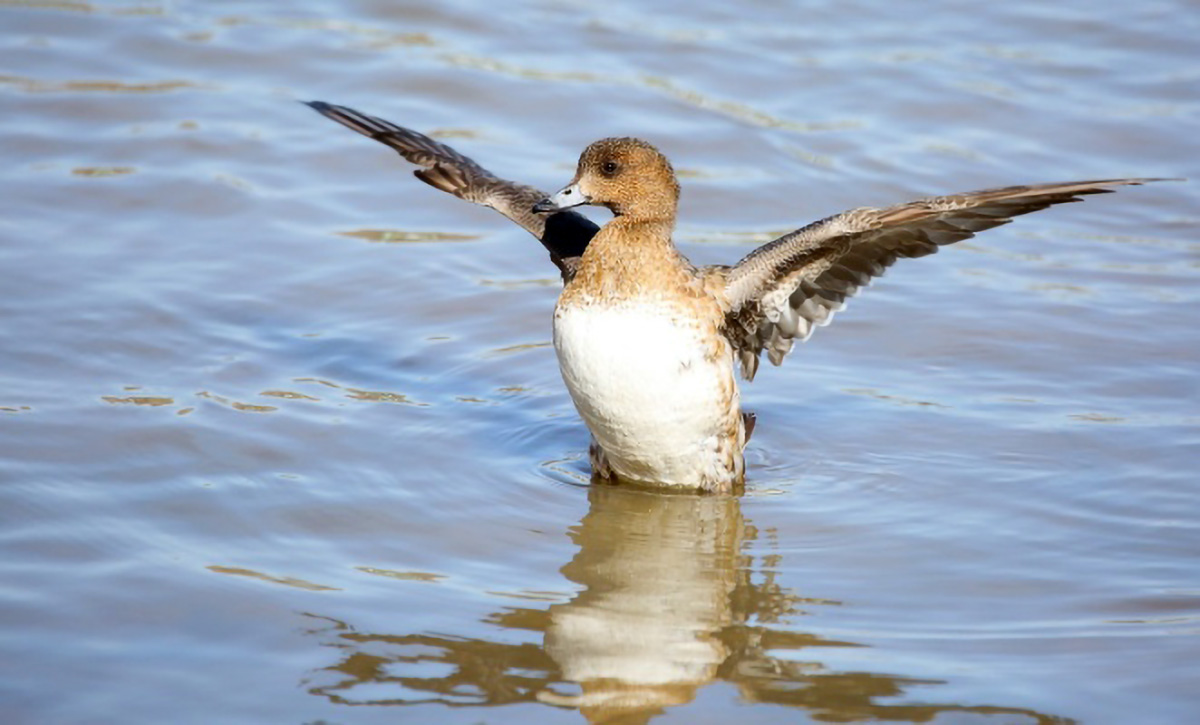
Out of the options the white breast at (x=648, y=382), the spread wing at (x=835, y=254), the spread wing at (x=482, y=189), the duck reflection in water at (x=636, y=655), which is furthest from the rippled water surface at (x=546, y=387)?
the spread wing at (x=482, y=189)

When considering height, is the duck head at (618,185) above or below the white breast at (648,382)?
above

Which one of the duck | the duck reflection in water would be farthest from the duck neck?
the duck reflection in water

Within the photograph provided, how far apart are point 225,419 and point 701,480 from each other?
→ 2.22 m

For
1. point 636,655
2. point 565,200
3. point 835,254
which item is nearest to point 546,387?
point 565,200

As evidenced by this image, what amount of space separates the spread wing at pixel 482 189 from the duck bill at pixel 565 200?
637 millimetres

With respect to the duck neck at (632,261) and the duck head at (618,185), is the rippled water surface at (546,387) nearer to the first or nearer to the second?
the duck neck at (632,261)

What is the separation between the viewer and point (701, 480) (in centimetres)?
Answer: 766

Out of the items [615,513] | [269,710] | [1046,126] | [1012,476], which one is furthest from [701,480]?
[1046,126]

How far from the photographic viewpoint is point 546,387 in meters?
8.91

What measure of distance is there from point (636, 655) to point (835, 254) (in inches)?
87.1

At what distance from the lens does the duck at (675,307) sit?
7.21 m

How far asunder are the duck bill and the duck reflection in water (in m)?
1.53

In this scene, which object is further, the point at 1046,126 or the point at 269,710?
the point at 1046,126

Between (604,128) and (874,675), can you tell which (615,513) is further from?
(604,128)
